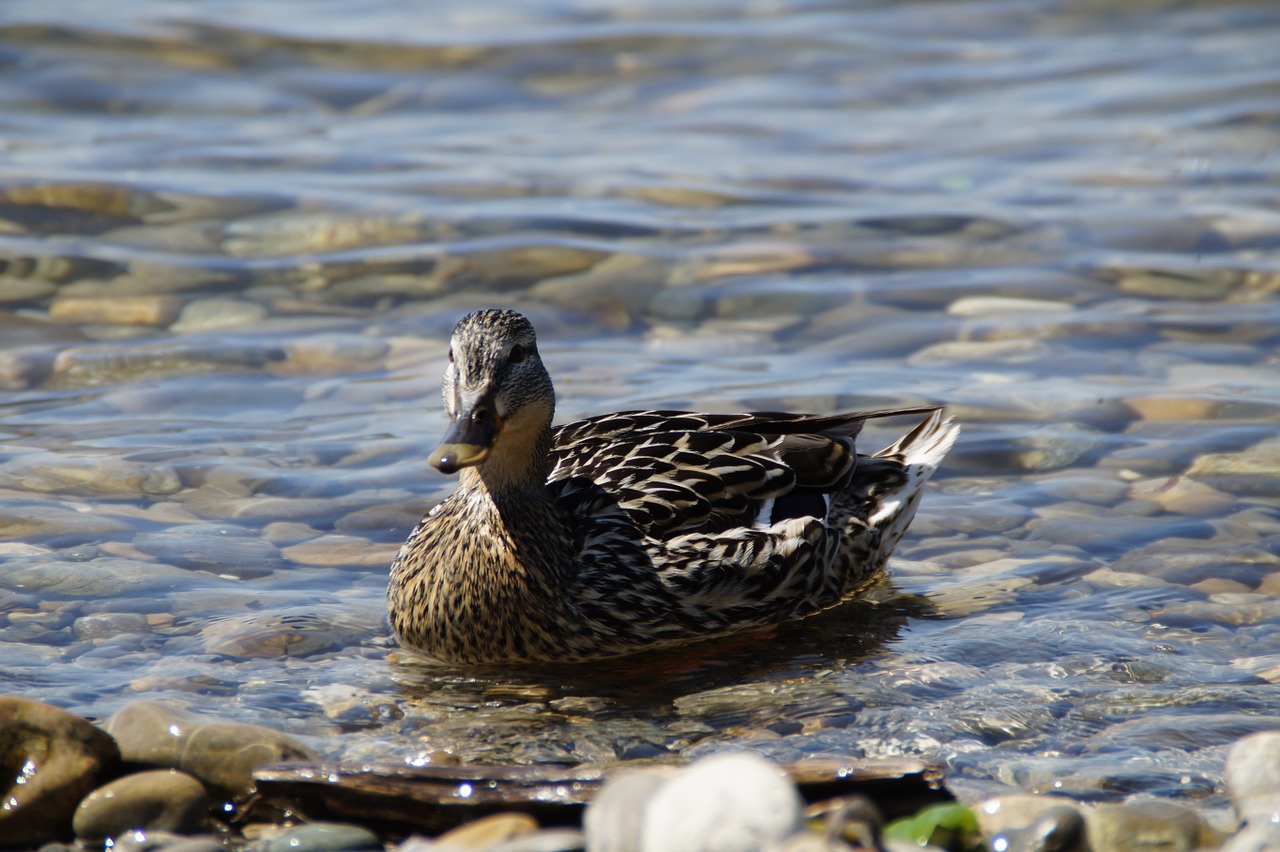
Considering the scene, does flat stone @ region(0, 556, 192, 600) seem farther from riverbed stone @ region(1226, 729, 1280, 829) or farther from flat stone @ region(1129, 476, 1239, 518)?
flat stone @ region(1129, 476, 1239, 518)

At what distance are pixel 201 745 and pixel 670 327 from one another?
620 centimetres

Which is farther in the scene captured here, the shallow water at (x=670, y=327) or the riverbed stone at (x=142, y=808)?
the shallow water at (x=670, y=327)

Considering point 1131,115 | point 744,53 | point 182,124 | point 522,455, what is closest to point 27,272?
point 182,124

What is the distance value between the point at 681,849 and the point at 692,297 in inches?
298

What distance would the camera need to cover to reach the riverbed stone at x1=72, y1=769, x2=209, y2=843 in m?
4.70

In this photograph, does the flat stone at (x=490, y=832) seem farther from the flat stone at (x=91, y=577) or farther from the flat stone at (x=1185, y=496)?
the flat stone at (x=1185, y=496)

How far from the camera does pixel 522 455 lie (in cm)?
660

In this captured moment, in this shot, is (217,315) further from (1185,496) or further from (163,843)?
(163,843)

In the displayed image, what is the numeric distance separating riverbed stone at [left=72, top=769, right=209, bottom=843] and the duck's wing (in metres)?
2.43

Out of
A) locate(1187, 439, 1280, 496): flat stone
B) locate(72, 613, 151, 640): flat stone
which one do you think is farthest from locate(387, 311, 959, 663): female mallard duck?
locate(1187, 439, 1280, 496): flat stone

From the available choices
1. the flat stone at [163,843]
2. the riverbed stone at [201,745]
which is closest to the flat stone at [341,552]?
the riverbed stone at [201,745]

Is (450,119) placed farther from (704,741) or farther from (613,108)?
(704,741)

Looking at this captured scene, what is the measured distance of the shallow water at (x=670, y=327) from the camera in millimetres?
6020

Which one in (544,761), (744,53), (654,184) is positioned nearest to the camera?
(544,761)
